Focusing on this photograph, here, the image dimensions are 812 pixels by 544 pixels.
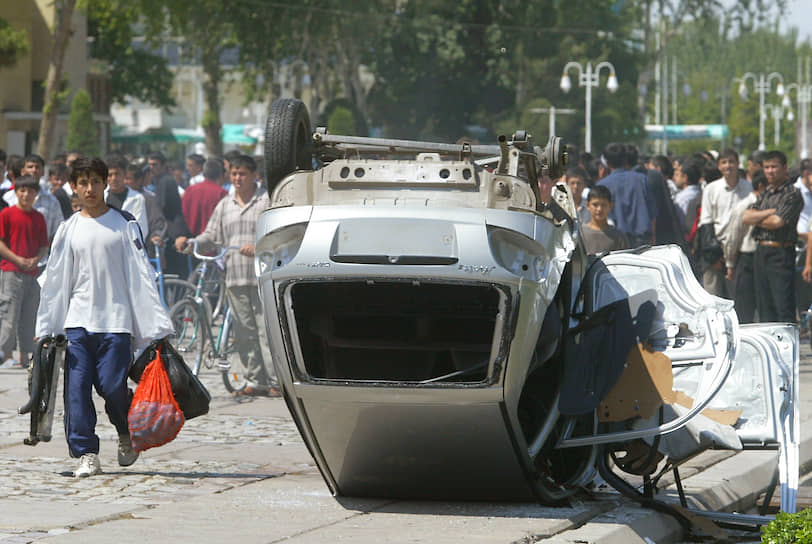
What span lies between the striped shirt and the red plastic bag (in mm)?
3934

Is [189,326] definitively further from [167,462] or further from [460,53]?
[460,53]

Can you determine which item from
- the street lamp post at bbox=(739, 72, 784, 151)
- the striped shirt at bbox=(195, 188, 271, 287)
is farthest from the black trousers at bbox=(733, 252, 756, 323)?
the street lamp post at bbox=(739, 72, 784, 151)

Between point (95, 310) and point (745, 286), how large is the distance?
314 inches

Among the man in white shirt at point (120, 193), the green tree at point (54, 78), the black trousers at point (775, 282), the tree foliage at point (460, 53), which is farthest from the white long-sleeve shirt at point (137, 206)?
the tree foliage at point (460, 53)

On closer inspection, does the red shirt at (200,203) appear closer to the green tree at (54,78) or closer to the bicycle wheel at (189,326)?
the bicycle wheel at (189,326)

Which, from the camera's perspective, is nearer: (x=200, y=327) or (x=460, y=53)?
(x=200, y=327)

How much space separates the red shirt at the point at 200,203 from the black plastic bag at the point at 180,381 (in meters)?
8.86

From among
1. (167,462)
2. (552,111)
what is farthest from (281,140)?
(552,111)

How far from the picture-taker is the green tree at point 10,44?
44.8 meters

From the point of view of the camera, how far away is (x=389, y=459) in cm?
727

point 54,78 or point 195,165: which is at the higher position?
point 54,78

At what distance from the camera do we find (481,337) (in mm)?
7031

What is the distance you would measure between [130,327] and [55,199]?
6.55 m

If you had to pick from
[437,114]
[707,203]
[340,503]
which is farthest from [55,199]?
[437,114]
